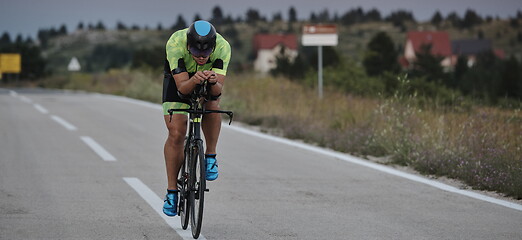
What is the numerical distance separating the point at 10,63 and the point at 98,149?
206 feet

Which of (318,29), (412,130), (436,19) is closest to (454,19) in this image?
(436,19)

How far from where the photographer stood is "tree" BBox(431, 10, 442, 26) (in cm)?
19046

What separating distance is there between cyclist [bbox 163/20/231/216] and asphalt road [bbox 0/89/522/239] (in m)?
0.55

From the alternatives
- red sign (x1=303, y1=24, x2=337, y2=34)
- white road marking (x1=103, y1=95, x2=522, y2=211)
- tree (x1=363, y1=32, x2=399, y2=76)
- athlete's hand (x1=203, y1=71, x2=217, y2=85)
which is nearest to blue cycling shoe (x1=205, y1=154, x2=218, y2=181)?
athlete's hand (x1=203, y1=71, x2=217, y2=85)

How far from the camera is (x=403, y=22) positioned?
7392 inches

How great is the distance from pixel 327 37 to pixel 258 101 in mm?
2702

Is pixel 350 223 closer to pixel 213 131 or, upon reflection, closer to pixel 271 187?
pixel 213 131

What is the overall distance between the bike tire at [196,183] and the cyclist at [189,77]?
0.10 m

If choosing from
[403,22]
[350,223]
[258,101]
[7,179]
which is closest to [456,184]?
[350,223]

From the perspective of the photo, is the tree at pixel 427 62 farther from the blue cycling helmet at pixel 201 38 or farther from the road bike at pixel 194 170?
the blue cycling helmet at pixel 201 38

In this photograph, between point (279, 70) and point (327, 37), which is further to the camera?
point (279, 70)

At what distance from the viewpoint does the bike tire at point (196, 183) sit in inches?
220

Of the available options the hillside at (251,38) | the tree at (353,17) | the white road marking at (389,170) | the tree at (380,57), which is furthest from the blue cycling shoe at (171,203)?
the tree at (353,17)

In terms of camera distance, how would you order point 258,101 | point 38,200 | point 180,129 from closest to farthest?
point 180,129 < point 38,200 < point 258,101
